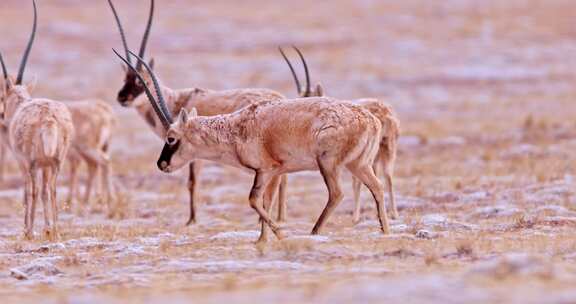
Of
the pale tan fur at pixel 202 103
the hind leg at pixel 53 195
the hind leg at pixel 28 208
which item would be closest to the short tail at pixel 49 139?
the hind leg at pixel 53 195

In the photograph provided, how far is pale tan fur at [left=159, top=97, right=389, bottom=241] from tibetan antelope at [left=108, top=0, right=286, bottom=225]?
2.52m

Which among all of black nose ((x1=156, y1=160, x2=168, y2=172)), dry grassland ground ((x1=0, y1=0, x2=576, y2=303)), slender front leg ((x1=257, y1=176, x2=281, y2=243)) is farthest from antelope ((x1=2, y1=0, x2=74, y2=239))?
slender front leg ((x1=257, y1=176, x2=281, y2=243))

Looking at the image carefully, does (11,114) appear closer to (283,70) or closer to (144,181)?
(144,181)

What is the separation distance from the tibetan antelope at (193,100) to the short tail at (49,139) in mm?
1804

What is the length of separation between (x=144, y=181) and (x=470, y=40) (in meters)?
22.2

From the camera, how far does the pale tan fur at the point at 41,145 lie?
13945 millimetres

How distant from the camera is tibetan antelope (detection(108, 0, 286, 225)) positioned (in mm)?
15703

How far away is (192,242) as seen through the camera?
12.6 meters

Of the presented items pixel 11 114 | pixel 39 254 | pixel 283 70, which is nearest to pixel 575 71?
pixel 283 70

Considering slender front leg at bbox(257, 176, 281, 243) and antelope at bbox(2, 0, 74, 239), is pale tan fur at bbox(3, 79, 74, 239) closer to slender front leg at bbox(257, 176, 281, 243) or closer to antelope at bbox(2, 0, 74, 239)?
antelope at bbox(2, 0, 74, 239)

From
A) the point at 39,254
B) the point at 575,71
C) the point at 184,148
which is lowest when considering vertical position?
the point at 39,254

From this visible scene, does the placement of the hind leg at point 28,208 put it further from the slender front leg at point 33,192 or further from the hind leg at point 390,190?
the hind leg at point 390,190

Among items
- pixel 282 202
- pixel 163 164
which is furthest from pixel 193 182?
pixel 163 164

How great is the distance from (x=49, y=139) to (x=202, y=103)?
2.97 m
